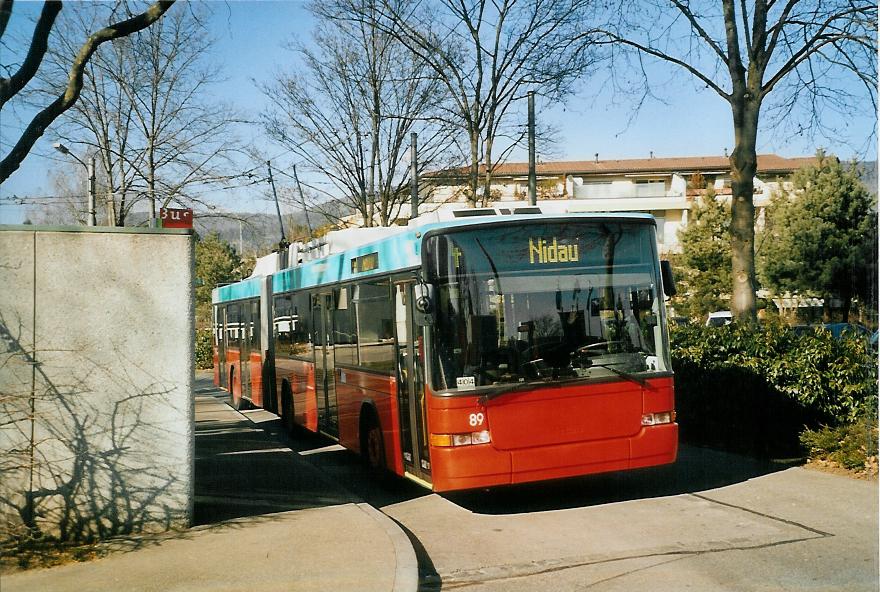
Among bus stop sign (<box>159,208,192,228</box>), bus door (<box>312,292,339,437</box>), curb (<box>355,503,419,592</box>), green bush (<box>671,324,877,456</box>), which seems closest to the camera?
curb (<box>355,503,419,592</box>)

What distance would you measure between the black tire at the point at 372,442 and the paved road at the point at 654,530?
383 millimetres

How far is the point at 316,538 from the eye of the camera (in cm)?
793

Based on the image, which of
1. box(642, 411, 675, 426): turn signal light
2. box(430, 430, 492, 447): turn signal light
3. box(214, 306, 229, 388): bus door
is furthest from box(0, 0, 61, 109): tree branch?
box(214, 306, 229, 388): bus door

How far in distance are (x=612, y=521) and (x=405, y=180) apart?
21.1 meters

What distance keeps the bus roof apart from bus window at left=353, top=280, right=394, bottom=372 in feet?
0.75

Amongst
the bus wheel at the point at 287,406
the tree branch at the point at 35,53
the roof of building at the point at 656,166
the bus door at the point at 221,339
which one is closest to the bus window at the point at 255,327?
the bus wheel at the point at 287,406

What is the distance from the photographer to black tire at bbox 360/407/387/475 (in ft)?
35.7

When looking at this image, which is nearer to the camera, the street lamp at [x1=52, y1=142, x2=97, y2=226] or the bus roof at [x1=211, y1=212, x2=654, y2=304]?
the bus roof at [x1=211, y1=212, x2=654, y2=304]

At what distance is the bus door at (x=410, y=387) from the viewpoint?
920cm

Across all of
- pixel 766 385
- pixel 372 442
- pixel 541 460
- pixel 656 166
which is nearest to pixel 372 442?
pixel 372 442

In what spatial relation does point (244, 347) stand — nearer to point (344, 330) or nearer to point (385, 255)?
point (344, 330)

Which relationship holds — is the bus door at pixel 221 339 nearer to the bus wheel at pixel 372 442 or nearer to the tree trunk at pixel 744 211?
the bus wheel at pixel 372 442

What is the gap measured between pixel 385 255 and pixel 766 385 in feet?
17.7

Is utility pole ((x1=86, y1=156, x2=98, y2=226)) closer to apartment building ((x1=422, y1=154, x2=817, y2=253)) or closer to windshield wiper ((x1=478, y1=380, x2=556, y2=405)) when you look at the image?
windshield wiper ((x1=478, y1=380, x2=556, y2=405))
